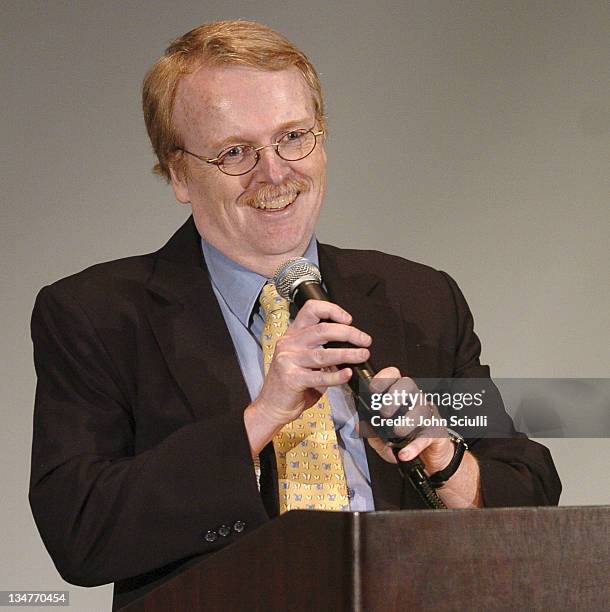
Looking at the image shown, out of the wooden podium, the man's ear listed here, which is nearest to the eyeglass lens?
the man's ear

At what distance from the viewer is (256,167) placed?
1.94 m

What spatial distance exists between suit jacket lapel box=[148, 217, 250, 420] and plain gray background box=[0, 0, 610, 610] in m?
0.52

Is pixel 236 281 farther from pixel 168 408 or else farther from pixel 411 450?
pixel 411 450

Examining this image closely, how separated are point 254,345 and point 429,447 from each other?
439 millimetres

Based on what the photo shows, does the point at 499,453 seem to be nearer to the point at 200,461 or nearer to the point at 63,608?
the point at 200,461

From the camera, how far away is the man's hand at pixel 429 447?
1.40 metres

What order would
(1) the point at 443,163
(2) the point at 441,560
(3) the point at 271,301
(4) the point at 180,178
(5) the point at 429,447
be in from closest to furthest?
(2) the point at 441,560 < (5) the point at 429,447 < (3) the point at 271,301 < (4) the point at 180,178 < (1) the point at 443,163

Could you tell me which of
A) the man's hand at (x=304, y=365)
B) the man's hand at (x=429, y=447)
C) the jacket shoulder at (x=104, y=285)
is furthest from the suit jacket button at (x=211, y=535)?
the jacket shoulder at (x=104, y=285)

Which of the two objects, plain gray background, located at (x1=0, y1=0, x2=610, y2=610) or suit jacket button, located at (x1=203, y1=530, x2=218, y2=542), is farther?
plain gray background, located at (x1=0, y1=0, x2=610, y2=610)

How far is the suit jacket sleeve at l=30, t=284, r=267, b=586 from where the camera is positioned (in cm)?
164

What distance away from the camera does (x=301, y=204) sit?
6.44ft

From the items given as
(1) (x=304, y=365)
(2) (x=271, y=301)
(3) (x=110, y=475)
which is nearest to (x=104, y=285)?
(2) (x=271, y=301)

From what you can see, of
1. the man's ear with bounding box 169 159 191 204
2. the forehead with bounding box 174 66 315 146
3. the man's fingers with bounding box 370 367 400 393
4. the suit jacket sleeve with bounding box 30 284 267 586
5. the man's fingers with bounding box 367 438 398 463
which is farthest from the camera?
the man's ear with bounding box 169 159 191 204

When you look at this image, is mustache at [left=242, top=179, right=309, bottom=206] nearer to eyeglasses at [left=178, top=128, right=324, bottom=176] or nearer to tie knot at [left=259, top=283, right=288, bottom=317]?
eyeglasses at [left=178, top=128, right=324, bottom=176]
